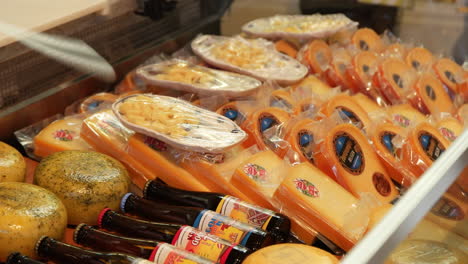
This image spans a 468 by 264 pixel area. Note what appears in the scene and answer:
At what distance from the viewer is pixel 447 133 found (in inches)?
88.5

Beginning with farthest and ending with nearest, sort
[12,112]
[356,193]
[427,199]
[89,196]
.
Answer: [12,112] < [356,193] < [89,196] < [427,199]

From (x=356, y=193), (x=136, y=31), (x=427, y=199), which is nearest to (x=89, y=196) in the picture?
(x=356, y=193)

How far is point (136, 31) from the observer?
2732 millimetres

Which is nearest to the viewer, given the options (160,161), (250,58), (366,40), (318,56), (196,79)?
(160,161)

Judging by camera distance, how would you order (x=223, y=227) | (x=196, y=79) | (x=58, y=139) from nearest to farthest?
(x=223, y=227) < (x=58, y=139) < (x=196, y=79)

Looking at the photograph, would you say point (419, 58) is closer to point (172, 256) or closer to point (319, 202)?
point (319, 202)

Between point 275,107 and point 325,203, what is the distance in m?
0.60

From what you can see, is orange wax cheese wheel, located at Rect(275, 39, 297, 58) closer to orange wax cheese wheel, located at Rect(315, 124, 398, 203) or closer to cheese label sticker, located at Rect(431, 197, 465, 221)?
orange wax cheese wheel, located at Rect(315, 124, 398, 203)

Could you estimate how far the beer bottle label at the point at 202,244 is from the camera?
4.92 ft

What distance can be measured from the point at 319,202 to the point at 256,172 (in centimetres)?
23

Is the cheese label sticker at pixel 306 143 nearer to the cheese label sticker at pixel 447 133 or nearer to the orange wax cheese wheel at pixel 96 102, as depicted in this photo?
the cheese label sticker at pixel 447 133

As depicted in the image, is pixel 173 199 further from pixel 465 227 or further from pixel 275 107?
pixel 465 227

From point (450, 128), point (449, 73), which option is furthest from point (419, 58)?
point (450, 128)

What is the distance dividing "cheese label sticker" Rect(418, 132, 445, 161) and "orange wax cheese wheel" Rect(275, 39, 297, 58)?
971 mm
